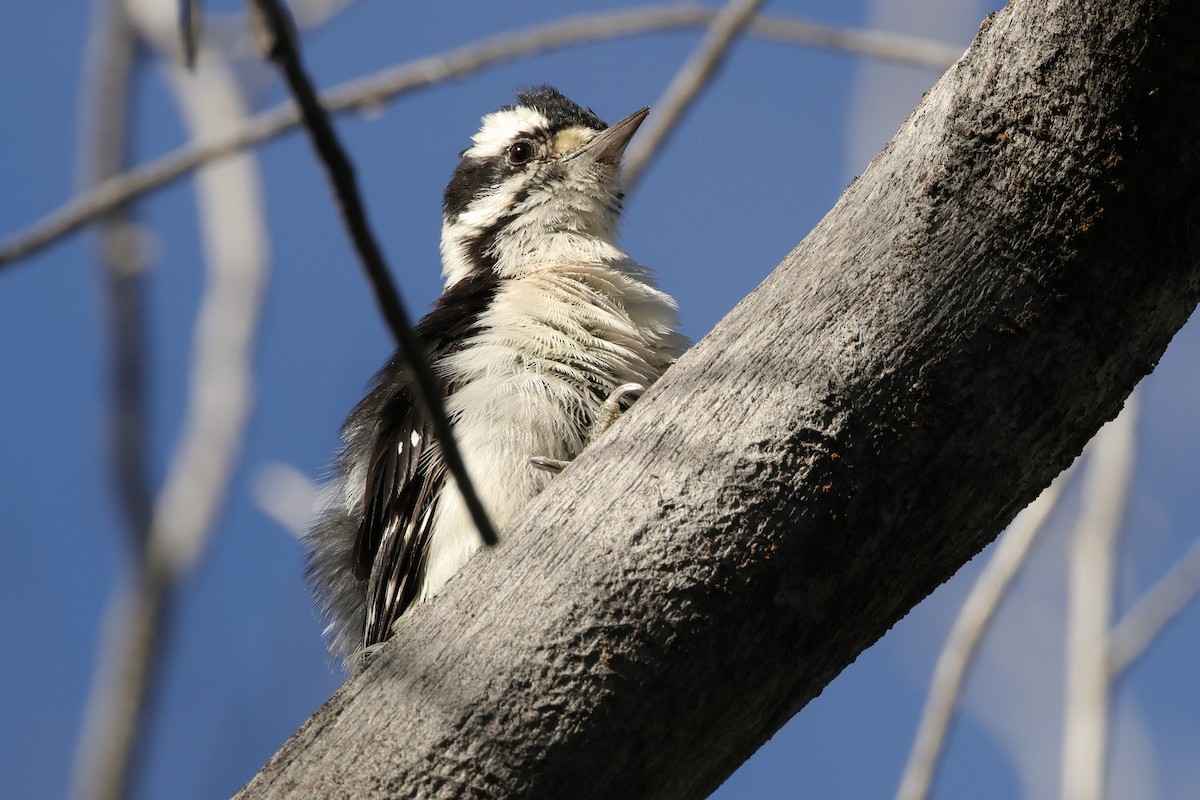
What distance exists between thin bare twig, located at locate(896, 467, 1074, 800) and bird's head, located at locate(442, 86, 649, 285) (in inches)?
77.4

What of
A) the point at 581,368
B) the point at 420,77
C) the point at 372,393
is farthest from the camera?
the point at 420,77

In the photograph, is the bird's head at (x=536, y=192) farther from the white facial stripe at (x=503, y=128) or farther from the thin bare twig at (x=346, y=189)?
the thin bare twig at (x=346, y=189)

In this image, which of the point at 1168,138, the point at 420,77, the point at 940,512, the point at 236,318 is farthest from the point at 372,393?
the point at 1168,138

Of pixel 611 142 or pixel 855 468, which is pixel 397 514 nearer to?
pixel 855 468

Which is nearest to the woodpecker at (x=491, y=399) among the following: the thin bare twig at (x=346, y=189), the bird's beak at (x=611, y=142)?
the bird's beak at (x=611, y=142)

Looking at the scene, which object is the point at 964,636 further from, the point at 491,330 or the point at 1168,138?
the point at 1168,138

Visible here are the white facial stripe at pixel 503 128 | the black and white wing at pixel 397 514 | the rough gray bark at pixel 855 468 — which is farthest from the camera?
the white facial stripe at pixel 503 128

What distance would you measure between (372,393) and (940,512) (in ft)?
7.26

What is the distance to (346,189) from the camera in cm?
148

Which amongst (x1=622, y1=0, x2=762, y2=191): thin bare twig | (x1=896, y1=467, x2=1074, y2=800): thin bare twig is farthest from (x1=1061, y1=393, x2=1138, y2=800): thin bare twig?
(x1=622, y1=0, x2=762, y2=191): thin bare twig

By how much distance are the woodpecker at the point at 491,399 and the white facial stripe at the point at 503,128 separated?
0.46 metres

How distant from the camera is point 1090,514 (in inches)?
205

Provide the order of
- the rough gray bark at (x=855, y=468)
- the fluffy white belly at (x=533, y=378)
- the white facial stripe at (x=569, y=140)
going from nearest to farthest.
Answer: the rough gray bark at (x=855, y=468) < the fluffy white belly at (x=533, y=378) < the white facial stripe at (x=569, y=140)

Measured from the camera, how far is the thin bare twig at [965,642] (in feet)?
14.4
